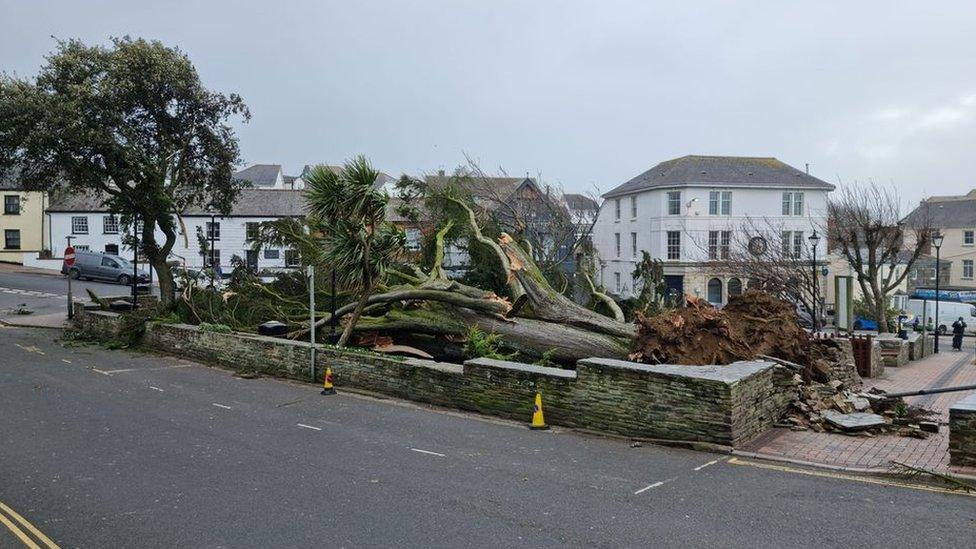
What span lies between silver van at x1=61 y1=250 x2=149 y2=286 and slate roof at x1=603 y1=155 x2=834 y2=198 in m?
32.8

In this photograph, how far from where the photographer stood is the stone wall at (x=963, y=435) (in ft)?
27.3

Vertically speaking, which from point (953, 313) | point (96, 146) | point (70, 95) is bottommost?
point (953, 313)

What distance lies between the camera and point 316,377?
14.9m

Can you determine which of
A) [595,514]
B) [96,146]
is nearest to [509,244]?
[595,514]

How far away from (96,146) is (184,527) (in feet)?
55.2

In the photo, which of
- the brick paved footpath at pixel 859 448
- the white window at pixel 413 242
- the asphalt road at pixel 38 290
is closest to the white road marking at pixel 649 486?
the brick paved footpath at pixel 859 448

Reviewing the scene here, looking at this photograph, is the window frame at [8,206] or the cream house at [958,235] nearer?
the window frame at [8,206]

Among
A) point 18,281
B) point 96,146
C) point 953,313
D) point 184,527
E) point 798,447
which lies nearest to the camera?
point 184,527

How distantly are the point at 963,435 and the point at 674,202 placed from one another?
40.2 metres

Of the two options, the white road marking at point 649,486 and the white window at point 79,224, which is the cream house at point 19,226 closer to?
the white window at point 79,224

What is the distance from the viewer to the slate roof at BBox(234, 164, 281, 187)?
70.9 m

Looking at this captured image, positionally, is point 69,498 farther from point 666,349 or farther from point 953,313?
point 953,313

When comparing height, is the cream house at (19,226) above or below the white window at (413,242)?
above

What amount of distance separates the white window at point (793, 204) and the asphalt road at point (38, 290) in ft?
131
